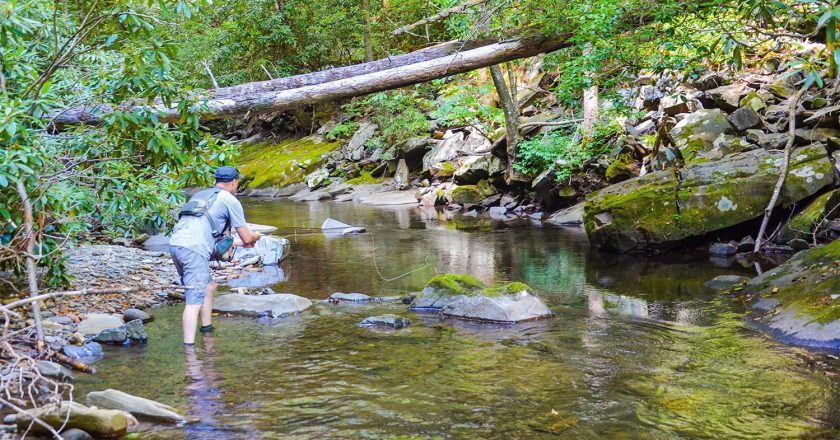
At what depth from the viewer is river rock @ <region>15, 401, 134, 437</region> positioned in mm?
4289

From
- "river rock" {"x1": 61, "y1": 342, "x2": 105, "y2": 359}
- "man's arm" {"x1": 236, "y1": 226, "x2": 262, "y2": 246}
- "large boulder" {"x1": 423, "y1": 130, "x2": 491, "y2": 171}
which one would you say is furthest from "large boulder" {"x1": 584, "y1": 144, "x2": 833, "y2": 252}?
"large boulder" {"x1": 423, "y1": 130, "x2": 491, "y2": 171}

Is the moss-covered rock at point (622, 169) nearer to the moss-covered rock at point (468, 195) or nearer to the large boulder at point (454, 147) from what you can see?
the moss-covered rock at point (468, 195)

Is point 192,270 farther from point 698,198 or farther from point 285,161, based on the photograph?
point 285,161

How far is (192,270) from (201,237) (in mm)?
343

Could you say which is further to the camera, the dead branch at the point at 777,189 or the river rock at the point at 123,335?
the dead branch at the point at 777,189

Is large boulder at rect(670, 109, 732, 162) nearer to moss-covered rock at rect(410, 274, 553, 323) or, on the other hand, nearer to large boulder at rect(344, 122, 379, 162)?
moss-covered rock at rect(410, 274, 553, 323)

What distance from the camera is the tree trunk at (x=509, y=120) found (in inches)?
800

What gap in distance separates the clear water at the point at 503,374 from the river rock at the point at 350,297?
1.10 feet

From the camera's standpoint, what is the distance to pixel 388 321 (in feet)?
25.1

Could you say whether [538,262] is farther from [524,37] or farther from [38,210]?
[38,210]

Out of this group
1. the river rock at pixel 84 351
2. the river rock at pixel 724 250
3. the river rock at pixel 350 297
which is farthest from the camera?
the river rock at pixel 724 250

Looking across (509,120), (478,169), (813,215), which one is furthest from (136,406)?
(478,169)

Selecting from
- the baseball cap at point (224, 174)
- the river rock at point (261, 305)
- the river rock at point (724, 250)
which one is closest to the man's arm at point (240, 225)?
the baseball cap at point (224, 174)

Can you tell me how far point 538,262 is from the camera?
12.1 metres
